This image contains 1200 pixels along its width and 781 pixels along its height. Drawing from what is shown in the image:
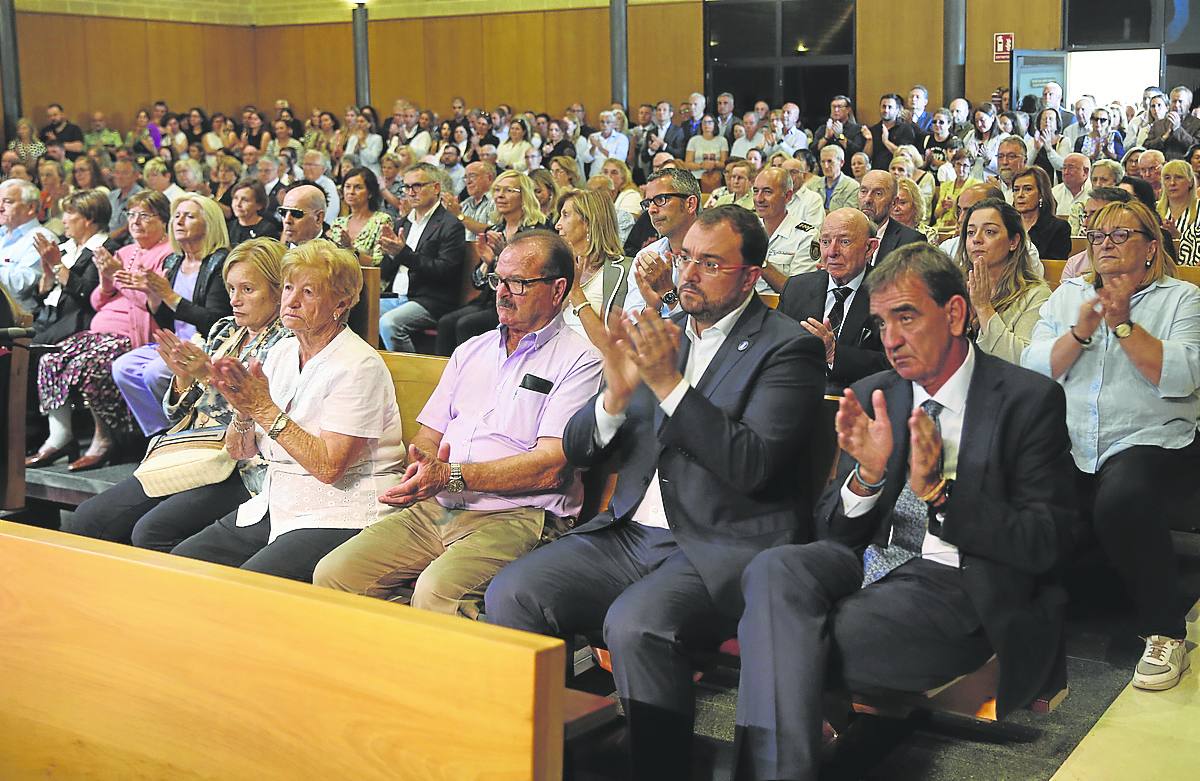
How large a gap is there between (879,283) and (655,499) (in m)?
0.66

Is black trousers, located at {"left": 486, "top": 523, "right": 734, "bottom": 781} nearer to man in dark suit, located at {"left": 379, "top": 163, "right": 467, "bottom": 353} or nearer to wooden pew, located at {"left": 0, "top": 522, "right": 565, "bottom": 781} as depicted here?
wooden pew, located at {"left": 0, "top": 522, "right": 565, "bottom": 781}

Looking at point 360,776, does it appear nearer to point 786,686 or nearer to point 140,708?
point 140,708

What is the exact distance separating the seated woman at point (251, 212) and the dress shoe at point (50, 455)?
1197 mm

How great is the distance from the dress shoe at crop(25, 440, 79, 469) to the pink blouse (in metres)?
0.47

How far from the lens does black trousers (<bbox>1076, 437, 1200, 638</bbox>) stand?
10.0ft

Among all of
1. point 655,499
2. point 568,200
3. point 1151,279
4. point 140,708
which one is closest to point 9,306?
point 568,200

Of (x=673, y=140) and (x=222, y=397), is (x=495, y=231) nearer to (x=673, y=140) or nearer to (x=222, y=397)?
(x=222, y=397)

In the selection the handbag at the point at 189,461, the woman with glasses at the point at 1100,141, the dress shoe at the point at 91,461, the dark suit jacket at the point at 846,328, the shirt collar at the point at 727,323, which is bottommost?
the dress shoe at the point at 91,461

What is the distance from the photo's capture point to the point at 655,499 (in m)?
2.74

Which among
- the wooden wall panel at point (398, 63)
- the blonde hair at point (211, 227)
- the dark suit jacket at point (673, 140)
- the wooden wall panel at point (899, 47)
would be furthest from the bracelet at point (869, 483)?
the wooden wall panel at point (398, 63)

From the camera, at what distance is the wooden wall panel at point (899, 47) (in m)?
15.3

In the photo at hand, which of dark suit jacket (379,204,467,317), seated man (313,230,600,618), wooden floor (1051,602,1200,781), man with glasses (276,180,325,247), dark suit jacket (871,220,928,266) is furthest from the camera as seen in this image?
dark suit jacket (379,204,467,317)

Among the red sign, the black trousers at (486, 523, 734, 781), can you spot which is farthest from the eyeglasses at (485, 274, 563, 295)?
the red sign

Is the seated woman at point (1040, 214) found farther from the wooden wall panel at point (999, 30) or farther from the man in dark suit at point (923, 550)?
the wooden wall panel at point (999, 30)
